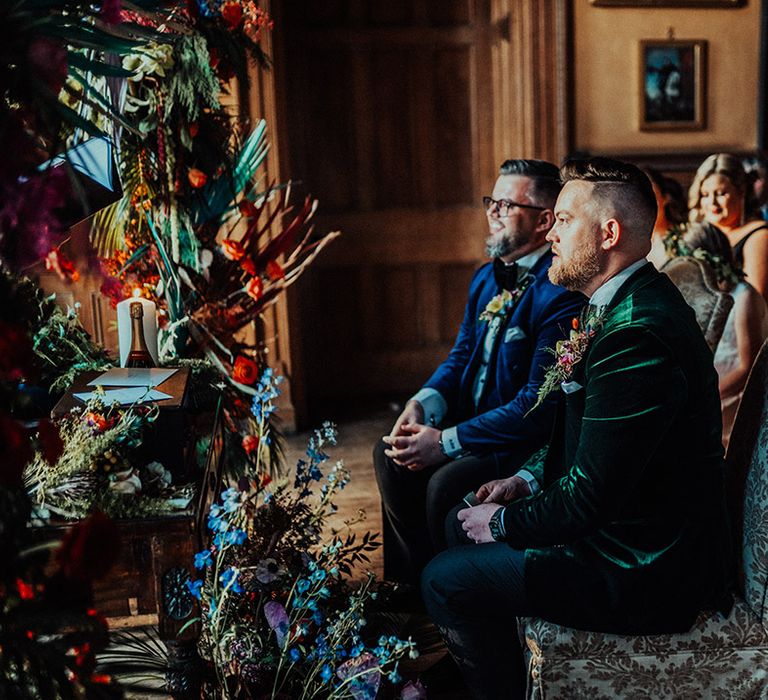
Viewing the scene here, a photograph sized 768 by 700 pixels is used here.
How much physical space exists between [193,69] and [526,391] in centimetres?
127

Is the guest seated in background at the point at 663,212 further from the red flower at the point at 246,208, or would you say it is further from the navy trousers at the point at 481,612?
the navy trousers at the point at 481,612

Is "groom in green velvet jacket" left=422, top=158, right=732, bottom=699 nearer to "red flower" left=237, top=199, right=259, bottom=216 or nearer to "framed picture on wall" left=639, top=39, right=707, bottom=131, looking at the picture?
Result: "red flower" left=237, top=199, right=259, bottom=216

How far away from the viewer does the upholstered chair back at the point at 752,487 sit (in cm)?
181

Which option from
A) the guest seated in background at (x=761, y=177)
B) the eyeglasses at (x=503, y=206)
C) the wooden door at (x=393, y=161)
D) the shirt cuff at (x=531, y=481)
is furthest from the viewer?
the wooden door at (x=393, y=161)

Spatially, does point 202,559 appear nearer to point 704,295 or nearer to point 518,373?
point 518,373

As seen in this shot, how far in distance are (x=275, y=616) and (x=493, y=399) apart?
103 cm

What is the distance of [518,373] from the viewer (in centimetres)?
266

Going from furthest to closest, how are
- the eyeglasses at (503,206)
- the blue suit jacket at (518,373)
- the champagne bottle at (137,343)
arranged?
the eyeglasses at (503,206) < the blue suit jacket at (518,373) < the champagne bottle at (137,343)

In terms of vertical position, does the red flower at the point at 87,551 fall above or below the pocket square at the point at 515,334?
above

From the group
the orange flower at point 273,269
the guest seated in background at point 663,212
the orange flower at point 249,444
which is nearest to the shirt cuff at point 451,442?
the orange flower at point 249,444

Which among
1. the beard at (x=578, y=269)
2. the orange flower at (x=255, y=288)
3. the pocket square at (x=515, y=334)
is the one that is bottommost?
the pocket square at (x=515, y=334)

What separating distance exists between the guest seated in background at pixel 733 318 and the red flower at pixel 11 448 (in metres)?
2.38

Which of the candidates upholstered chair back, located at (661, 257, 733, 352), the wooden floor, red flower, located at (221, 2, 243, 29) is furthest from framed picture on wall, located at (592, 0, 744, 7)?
red flower, located at (221, 2, 243, 29)

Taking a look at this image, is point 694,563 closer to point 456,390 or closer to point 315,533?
point 315,533
